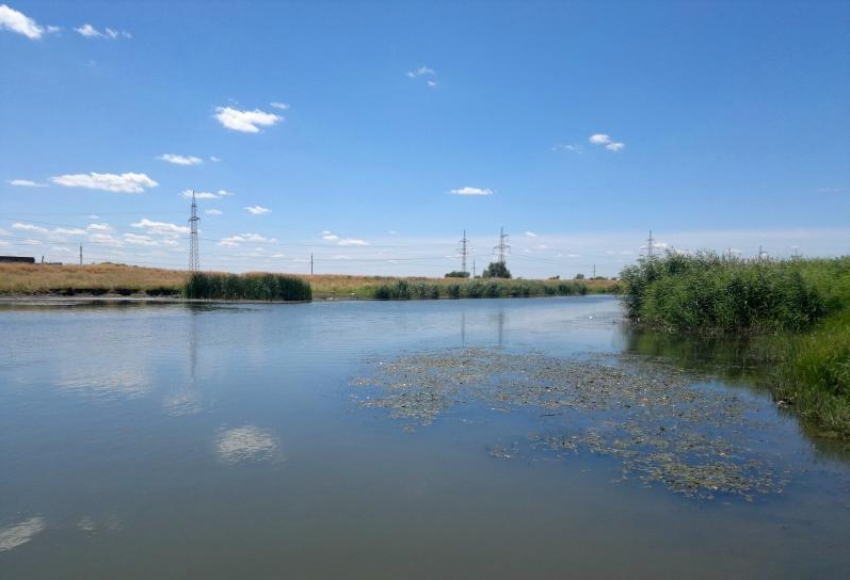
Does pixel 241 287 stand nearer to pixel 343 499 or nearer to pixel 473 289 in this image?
pixel 473 289

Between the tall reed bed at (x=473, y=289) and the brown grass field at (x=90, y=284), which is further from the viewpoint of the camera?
the tall reed bed at (x=473, y=289)

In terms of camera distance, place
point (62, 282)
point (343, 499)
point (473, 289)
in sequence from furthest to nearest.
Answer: point (473, 289), point (62, 282), point (343, 499)

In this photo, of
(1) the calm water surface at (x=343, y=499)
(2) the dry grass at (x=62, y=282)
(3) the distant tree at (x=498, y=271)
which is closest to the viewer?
(1) the calm water surface at (x=343, y=499)

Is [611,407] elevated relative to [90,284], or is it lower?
lower

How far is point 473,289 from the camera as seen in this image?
68688mm

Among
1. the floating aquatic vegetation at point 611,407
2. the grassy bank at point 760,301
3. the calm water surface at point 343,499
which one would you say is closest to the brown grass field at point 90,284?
the grassy bank at point 760,301

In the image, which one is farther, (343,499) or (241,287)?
(241,287)

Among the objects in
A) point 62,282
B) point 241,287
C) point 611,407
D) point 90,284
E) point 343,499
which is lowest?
point 343,499

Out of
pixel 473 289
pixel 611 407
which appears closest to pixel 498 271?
pixel 473 289

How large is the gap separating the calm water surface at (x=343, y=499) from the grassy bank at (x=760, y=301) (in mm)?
4837

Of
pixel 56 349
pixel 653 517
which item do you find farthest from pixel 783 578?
pixel 56 349

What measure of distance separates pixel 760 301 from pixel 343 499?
21679mm

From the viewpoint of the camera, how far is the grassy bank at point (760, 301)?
16172 mm

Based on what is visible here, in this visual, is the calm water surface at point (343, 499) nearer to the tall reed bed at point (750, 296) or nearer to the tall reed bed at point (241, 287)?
the tall reed bed at point (750, 296)
